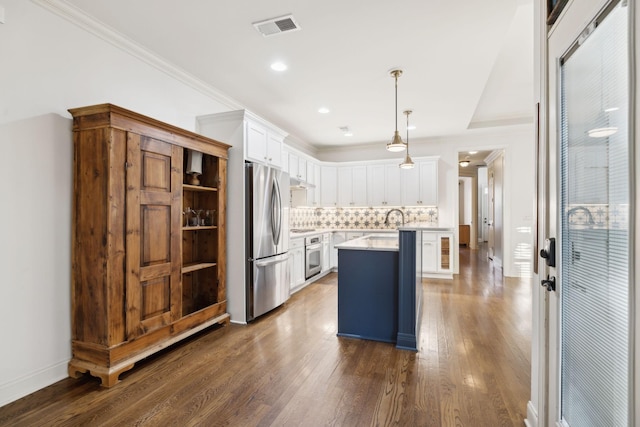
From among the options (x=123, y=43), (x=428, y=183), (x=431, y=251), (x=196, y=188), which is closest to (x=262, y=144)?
(x=196, y=188)

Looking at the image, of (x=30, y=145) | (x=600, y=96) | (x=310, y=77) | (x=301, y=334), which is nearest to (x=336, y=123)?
(x=310, y=77)

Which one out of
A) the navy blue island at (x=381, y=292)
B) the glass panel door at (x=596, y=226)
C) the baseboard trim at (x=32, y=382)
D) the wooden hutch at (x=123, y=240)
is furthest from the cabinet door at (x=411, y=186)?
the baseboard trim at (x=32, y=382)

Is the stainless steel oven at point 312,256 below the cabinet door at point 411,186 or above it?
below

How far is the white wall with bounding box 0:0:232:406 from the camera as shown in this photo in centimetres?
212

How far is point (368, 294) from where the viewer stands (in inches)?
126

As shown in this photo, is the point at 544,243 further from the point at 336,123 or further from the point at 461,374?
the point at 336,123

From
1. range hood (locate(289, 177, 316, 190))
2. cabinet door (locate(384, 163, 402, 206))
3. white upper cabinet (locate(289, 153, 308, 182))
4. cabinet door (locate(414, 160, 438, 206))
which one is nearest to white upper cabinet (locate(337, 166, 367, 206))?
cabinet door (locate(384, 163, 402, 206))

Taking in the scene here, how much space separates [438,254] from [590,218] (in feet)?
16.6

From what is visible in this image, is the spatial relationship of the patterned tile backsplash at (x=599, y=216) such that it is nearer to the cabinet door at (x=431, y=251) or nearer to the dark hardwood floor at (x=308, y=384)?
the dark hardwood floor at (x=308, y=384)

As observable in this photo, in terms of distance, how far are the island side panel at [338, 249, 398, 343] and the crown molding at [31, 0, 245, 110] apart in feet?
8.55

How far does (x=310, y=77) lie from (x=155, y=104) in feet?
5.63

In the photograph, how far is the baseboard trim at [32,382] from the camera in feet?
6.86

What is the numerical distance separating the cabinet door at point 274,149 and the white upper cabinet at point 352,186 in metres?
2.81

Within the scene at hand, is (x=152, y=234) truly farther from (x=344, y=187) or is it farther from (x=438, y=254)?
(x=438, y=254)
